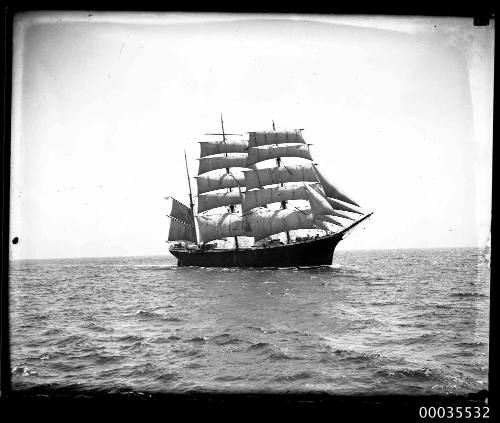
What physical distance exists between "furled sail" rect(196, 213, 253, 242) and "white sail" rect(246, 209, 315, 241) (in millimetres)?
2713

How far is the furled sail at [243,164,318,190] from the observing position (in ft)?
85.1

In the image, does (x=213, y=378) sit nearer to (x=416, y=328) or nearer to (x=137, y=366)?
(x=137, y=366)

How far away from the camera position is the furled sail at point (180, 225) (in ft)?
103

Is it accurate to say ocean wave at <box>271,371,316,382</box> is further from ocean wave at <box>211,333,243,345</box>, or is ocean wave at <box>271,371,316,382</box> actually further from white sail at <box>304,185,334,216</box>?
white sail at <box>304,185,334,216</box>

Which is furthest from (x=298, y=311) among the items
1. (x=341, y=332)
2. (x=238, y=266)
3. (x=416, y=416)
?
(x=238, y=266)

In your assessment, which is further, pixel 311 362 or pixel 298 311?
pixel 298 311

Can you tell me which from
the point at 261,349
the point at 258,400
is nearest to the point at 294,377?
the point at 261,349

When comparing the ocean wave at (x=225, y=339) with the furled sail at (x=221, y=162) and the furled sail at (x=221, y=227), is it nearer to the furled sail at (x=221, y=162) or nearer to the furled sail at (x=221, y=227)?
the furled sail at (x=221, y=162)

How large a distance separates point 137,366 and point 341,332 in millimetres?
3744

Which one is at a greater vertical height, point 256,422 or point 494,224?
point 494,224

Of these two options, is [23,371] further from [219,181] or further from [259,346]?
[219,181]

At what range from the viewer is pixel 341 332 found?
7062 mm

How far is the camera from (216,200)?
105ft

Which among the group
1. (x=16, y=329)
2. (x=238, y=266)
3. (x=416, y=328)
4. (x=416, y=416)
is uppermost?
(x=16, y=329)
